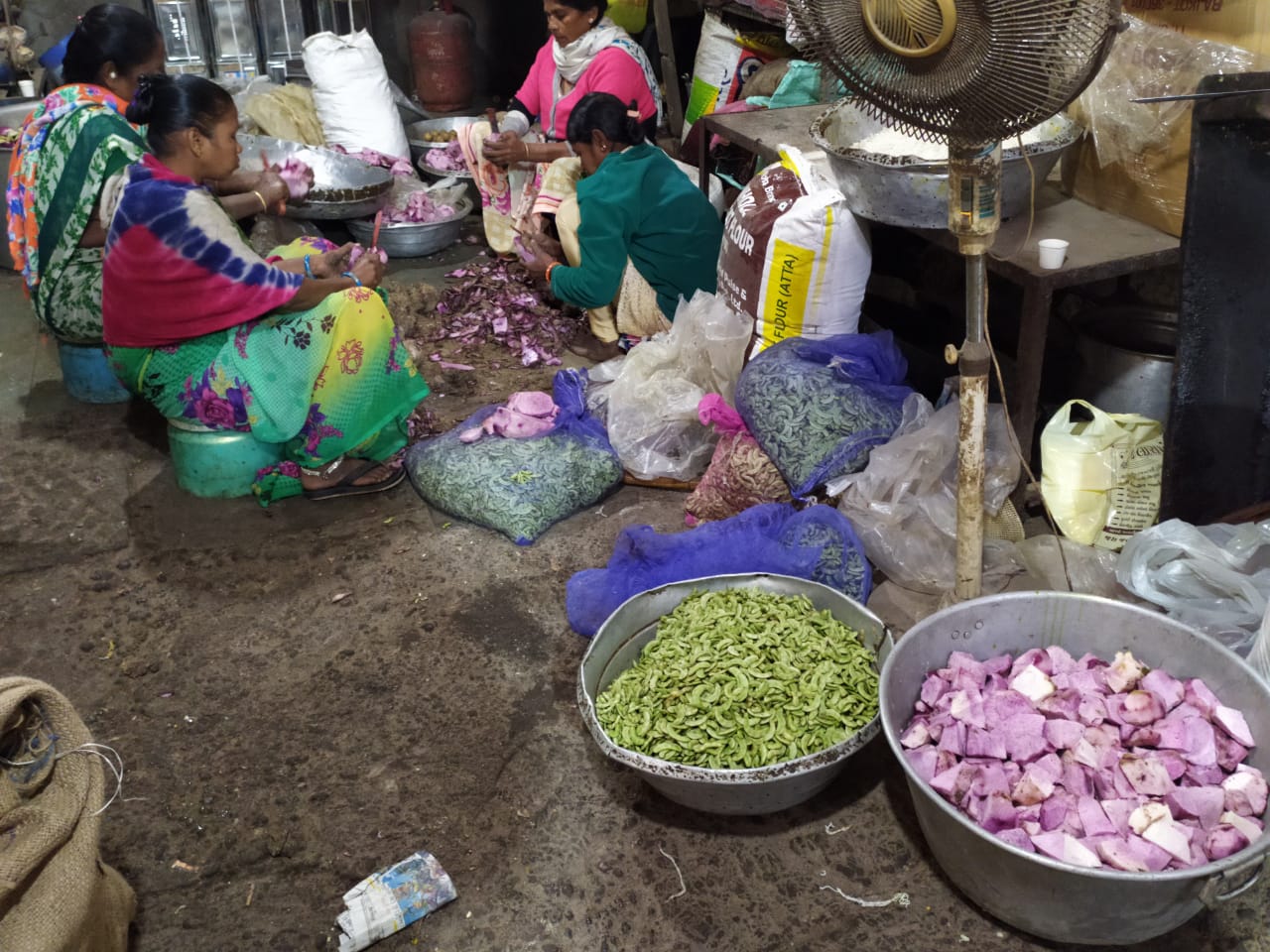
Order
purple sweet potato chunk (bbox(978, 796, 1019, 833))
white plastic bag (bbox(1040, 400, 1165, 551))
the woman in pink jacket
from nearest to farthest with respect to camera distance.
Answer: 1. purple sweet potato chunk (bbox(978, 796, 1019, 833))
2. white plastic bag (bbox(1040, 400, 1165, 551))
3. the woman in pink jacket

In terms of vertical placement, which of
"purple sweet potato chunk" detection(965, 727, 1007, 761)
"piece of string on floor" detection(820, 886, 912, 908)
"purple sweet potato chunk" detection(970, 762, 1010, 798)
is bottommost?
"piece of string on floor" detection(820, 886, 912, 908)

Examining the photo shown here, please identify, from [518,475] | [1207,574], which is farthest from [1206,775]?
[518,475]

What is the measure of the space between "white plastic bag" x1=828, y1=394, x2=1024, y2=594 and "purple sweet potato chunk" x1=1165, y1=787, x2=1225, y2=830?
0.95 metres

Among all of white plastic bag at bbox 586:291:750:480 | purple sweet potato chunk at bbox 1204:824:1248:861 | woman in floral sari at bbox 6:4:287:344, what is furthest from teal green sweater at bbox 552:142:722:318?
purple sweet potato chunk at bbox 1204:824:1248:861

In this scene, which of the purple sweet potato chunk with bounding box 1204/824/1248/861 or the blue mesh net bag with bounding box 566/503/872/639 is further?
the blue mesh net bag with bounding box 566/503/872/639

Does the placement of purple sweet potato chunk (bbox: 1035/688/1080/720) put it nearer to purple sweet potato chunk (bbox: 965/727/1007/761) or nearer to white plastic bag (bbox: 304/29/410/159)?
purple sweet potato chunk (bbox: 965/727/1007/761)

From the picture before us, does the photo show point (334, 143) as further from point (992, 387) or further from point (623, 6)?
point (992, 387)

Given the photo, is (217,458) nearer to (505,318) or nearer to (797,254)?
(505,318)

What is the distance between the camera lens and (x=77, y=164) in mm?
3756

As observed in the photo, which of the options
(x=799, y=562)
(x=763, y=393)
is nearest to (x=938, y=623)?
(x=799, y=562)

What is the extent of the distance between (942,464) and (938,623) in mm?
752

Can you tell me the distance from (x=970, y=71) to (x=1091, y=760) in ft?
4.27

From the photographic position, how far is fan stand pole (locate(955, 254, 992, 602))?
2234 mm

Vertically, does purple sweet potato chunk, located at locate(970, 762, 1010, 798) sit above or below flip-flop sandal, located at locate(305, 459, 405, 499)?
above
